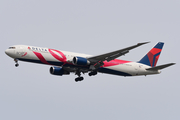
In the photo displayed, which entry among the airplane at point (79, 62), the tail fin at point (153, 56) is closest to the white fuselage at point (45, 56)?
the airplane at point (79, 62)

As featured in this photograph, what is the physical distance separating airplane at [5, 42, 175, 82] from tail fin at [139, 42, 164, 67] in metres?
0.74

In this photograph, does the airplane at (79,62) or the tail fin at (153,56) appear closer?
the airplane at (79,62)

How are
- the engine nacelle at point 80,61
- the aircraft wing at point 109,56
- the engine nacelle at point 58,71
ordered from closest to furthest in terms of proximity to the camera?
the aircraft wing at point 109,56 → the engine nacelle at point 80,61 → the engine nacelle at point 58,71

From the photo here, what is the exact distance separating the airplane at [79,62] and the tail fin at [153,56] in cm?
74

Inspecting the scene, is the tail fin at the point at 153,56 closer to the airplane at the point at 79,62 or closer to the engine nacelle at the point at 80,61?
the airplane at the point at 79,62

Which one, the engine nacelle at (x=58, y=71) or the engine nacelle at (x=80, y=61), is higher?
the engine nacelle at (x=80, y=61)

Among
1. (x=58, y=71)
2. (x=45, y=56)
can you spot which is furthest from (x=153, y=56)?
(x=45, y=56)

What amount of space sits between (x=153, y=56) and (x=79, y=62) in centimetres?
1619

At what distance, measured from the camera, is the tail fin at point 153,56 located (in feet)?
179

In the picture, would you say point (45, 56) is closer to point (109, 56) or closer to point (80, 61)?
point (80, 61)

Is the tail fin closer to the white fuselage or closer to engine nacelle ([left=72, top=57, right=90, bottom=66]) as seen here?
the white fuselage

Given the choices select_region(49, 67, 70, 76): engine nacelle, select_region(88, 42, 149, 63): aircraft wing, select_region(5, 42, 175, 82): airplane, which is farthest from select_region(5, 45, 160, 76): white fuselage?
select_region(49, 67, 70, 76): engine nacelle

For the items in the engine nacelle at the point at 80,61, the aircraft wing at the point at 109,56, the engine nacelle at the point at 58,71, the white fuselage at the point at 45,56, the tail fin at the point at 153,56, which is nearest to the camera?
the aircraft wing at the point at 109,56

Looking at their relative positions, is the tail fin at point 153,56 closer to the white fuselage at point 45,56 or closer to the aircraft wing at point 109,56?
the white fuselage at point 45,56
